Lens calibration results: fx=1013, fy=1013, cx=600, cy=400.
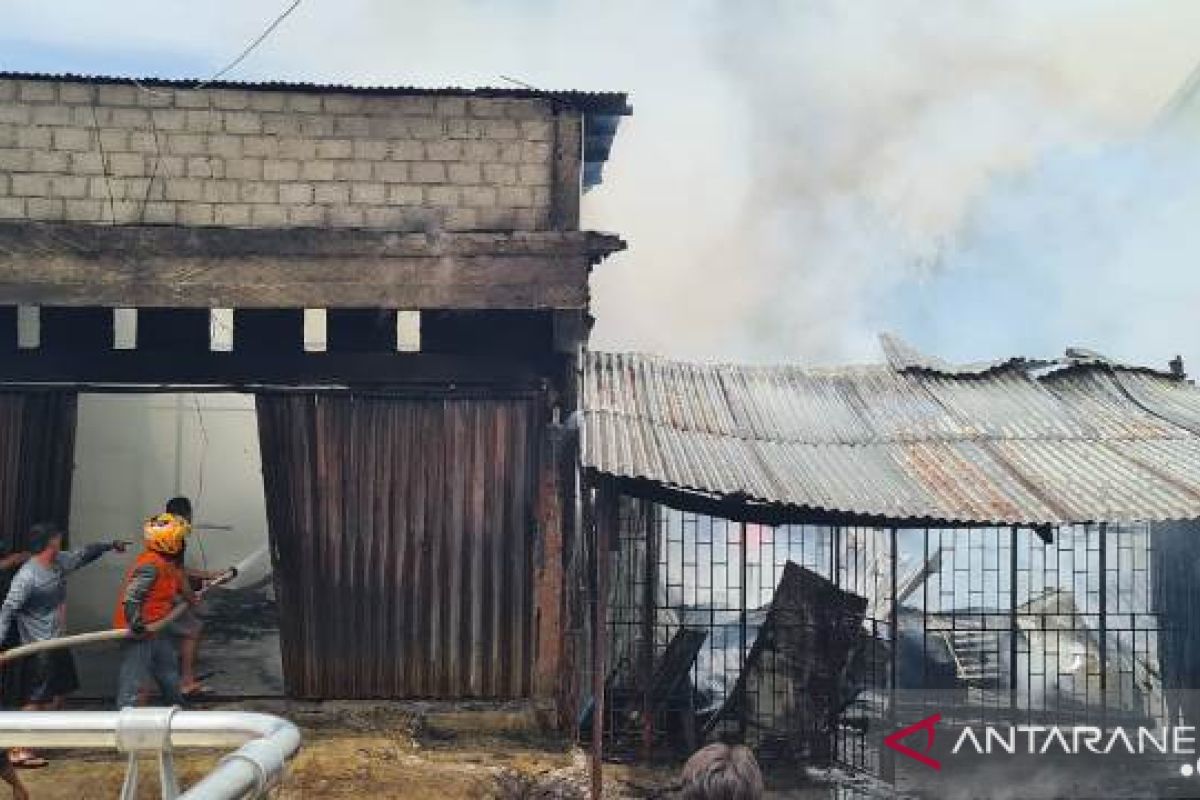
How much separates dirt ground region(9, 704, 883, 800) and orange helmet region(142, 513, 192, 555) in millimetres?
1633

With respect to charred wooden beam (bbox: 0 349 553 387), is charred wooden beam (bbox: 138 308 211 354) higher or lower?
higher

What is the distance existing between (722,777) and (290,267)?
6867 millimetres

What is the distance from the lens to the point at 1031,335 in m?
29.7

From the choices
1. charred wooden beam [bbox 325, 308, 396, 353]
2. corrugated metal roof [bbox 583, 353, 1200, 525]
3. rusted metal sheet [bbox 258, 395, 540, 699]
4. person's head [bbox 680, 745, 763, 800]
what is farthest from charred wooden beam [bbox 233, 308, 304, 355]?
person's head [bbox 680, 745, 763, 800]

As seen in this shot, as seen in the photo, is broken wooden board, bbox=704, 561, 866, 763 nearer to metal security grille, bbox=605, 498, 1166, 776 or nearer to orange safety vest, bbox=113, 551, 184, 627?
metal security grille, bbox=605, 498, 1166, 776

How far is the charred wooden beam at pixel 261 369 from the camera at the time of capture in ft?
30.2

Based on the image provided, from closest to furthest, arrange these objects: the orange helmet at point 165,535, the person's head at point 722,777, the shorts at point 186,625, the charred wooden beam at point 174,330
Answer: the person's head at point 722,777
the orange helmet at point 165,535
the shorts at point 186,625
the charred wooden beam at point 174,330

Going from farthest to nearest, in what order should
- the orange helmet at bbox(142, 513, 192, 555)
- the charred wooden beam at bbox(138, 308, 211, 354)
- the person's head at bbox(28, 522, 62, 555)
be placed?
the charred wooden beam at bbox(138, 308, 211, 354) → the person's head at bbox(28, 522, 62, 555) → the orange helmet at bbox(142, 513, 192, 555)

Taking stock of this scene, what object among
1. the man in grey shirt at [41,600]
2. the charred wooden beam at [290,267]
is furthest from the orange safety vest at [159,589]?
the charred wooden beam at [290,267]

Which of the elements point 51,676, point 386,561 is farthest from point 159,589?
point 386,561

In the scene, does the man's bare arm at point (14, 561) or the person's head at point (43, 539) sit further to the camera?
the man's bare arm at point (14, 561)

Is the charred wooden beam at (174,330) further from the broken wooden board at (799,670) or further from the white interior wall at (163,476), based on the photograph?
the broken wooden board at (799,670)

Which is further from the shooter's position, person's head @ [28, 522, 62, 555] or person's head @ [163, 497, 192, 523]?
person's head @ [163, 497, 192, 523]

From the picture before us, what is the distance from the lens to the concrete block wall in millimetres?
8812
